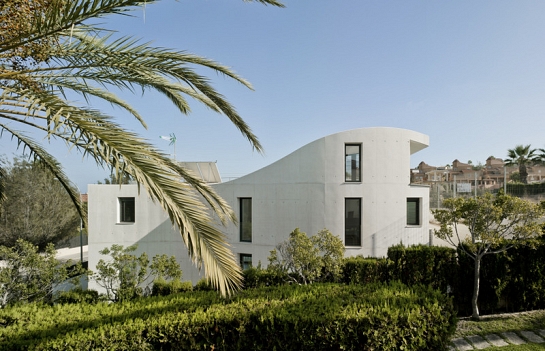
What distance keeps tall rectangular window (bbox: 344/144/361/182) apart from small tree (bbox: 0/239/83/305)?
9.35 m

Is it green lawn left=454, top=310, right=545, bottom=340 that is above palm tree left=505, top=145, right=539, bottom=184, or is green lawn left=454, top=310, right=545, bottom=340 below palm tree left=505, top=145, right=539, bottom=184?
below

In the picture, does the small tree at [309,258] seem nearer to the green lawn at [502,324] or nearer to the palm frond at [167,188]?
the green lawn at [502,324]

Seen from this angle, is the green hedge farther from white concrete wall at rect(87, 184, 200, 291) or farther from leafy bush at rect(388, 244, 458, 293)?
white concrete wall at rect(87, 184, 200, 291)

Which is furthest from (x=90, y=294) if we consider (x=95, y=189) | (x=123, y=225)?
(x=95, y=189)

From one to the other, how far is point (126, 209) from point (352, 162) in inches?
415

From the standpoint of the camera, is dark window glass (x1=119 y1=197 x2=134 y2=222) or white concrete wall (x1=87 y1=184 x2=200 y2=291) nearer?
white concrete wall (x1=87 y1=184 x2=200 y2=291)

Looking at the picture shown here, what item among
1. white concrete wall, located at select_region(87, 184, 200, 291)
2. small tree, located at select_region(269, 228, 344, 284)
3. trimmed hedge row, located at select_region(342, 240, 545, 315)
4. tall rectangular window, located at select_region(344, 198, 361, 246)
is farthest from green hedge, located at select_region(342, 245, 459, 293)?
white concrete wall, located at select_region(87, 184, 200, 291)

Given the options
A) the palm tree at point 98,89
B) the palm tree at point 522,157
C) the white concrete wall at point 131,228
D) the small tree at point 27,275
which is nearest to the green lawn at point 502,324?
the palm tree at point 98,89

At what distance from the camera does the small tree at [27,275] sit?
5.69 metres

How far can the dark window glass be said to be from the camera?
13.3 metres

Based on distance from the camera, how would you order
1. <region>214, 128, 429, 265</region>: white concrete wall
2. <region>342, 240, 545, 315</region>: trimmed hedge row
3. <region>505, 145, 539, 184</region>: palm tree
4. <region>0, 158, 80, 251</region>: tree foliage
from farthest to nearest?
<region>505, 145, 539, 184</region>: palm tree, <region>0, 158, 80, 251</region>: tree foliage, <region>214, 128, 429, 265</region>: white concrete wall, <region>342, 240, 545, 315</region>: trimmed hedge row

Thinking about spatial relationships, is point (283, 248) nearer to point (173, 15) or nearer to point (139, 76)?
point (139, 76)

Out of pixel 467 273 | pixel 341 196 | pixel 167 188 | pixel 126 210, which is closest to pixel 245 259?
pixel 341 196

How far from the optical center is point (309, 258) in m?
7.01
